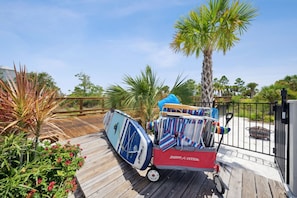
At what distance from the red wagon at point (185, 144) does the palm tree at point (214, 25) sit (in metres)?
2.10

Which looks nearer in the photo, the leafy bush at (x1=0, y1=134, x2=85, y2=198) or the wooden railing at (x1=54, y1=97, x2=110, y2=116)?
the leafy bush at (x1=0, y1=134, x2=85, y2=198)

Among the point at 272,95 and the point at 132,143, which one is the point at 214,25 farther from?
the point at 272,95

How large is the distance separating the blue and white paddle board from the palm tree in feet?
8.13

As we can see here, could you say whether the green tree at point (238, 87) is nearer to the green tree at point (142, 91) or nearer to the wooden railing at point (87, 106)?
the wooden railing at point (87, 106)

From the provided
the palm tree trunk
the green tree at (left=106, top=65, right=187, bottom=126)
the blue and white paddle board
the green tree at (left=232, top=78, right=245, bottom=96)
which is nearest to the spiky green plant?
the blue and white paddle board

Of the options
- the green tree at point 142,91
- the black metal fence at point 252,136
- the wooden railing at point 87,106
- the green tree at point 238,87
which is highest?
the green tree at point 238,87

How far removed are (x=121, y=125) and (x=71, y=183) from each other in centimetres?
122

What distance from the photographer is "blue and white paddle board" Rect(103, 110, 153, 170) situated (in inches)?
72.6

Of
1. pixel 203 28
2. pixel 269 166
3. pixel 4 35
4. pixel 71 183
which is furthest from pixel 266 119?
pixel 4 35

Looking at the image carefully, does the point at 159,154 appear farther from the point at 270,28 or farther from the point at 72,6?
the point at 270,28

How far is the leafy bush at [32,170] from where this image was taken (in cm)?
101

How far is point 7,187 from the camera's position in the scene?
37.5 inches

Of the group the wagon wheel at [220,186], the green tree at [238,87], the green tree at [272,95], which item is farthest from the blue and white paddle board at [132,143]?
the green tree at [238,87]

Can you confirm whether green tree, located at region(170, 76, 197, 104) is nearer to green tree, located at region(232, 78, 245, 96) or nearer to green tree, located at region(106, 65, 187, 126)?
green tree, located at region(106, 65, 187, 126)
